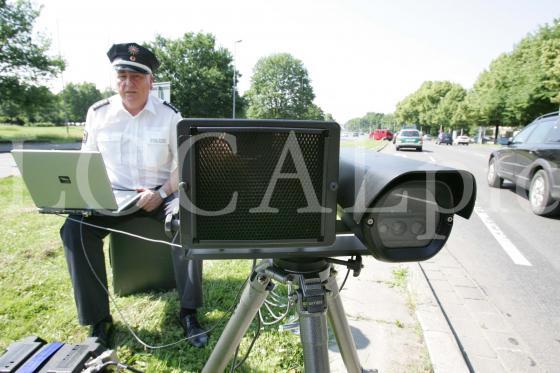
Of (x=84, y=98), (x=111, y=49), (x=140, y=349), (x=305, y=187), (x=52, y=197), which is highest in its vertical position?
(x=84, y=98)

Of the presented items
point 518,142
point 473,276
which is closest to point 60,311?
point 473,276

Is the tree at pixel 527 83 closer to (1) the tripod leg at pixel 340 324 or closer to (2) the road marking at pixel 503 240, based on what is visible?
(2) the road marking at pixel 503 240

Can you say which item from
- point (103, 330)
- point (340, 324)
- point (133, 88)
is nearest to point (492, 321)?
point (340, 324)

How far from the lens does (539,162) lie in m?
6.04

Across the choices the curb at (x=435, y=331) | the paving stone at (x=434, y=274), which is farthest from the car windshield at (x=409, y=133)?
the curb at (x=435, y=331)

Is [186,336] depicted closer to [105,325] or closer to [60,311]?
[105,325]

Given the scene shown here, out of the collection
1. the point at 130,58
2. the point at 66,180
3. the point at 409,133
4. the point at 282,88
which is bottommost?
the point at 66,180

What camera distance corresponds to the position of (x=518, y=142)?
7.22m

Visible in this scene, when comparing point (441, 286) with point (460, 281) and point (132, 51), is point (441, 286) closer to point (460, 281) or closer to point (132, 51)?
point (460, 281)

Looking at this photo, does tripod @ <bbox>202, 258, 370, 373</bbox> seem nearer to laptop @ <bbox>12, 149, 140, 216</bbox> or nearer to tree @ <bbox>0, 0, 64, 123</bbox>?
laptop @ <bbox>12, 149, 140, 216</bbox>

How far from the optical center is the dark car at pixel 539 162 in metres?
5.65

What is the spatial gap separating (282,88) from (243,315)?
69.0 m

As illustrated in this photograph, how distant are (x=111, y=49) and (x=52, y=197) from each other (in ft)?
4.38

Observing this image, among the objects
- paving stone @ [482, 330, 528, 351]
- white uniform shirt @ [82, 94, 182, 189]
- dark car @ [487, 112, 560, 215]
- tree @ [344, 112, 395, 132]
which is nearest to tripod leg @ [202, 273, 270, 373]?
white uniform shirt @ [82, 94, 182, 189]
